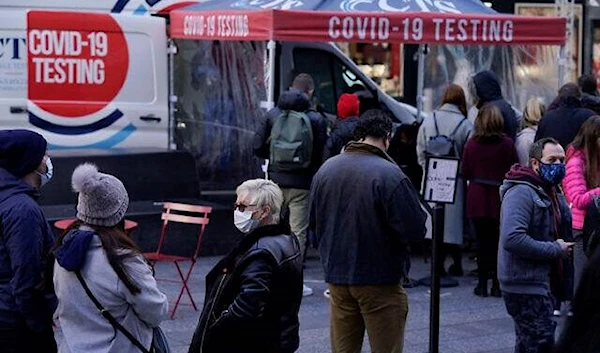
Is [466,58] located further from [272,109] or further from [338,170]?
[338,170]

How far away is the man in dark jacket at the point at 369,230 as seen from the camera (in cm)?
639

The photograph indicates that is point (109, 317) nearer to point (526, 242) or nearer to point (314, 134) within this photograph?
point (526, 242)

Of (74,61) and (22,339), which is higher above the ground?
(74,61)

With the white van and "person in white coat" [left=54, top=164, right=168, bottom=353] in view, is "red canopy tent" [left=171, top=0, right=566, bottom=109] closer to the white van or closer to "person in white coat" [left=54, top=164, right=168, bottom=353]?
the white van

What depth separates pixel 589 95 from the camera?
11.3 m

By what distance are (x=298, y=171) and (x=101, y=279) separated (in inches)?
220

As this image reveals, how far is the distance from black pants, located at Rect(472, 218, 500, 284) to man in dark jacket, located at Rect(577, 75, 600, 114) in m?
1.44

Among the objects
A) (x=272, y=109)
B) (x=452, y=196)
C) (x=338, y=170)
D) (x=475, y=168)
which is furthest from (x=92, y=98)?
(x=338, y=170)

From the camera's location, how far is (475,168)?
33.5ft

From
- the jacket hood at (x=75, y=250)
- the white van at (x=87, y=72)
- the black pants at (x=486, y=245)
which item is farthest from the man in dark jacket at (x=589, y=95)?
the jacket hood at (x=75, y=250)

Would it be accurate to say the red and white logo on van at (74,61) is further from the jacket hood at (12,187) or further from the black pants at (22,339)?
the black pants at (22,339)

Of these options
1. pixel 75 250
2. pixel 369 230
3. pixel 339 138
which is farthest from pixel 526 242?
pixel 339 138

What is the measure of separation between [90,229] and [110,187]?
191 millimetres

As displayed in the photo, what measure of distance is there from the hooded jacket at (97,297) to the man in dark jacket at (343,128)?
547 cm
